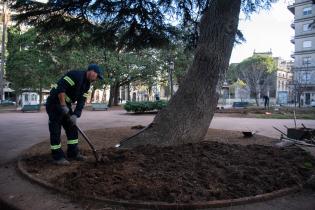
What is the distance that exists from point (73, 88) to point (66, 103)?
28cm

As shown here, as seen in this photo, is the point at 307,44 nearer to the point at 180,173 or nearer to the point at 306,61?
the point at 306,61

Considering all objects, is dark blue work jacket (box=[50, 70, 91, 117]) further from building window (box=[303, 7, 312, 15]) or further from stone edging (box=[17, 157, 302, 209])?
building window (box=[303, 7, 312, 15])

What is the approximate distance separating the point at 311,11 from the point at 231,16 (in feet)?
195

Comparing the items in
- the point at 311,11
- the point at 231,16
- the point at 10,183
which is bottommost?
the point at 10,183

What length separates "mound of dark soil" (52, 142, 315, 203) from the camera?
160 inches

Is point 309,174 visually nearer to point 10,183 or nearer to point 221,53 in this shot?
point 221,53

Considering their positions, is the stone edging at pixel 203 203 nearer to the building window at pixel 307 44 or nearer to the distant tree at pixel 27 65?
the distant tree at pixel 27 65

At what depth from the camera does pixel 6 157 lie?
22.7ft

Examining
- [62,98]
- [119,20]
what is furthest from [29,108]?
[62,98]

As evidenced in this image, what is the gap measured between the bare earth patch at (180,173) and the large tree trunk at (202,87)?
0.77 metres

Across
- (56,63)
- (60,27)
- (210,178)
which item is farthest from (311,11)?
(210,178)

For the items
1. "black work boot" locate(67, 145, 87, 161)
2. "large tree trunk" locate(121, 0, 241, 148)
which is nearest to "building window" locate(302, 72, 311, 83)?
"large tree trunk" locate(121, 0, 241, 148)

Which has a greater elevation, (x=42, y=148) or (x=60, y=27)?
(x=60, y=27)

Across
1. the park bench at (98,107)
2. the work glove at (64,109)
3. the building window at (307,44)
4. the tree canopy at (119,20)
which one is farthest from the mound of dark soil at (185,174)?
the building window at (307,44)
